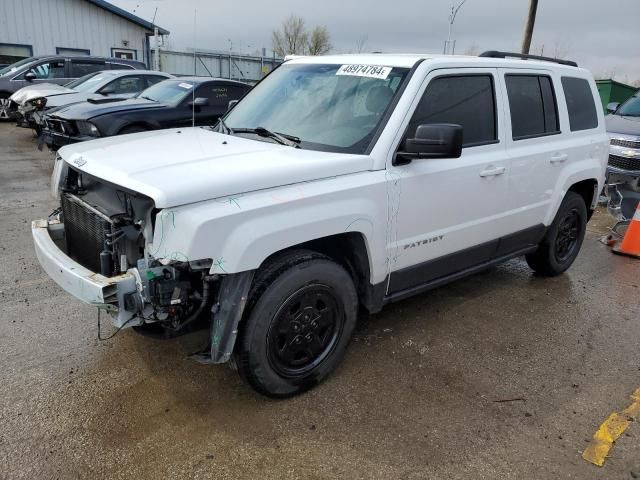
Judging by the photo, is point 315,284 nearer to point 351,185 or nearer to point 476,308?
point 351,185

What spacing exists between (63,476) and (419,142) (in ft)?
8.42

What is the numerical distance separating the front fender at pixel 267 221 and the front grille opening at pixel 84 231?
489 millimetres

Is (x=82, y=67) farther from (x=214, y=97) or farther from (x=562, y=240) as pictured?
(x=562, y=240)

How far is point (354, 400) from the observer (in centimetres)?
314

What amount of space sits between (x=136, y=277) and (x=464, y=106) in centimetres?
257

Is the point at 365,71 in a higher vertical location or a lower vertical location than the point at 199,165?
higher

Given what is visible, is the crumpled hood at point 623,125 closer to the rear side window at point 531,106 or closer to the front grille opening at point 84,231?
the rear side window at point 531,106

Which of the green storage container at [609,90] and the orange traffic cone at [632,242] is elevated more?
the green storage container at [609,90]

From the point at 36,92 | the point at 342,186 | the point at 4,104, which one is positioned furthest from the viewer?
the point at 4,104

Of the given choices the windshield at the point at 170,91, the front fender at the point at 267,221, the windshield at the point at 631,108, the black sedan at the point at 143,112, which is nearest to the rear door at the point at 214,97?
the black sedan at the point at 143,112

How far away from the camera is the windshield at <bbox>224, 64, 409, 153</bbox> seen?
3.30 metres

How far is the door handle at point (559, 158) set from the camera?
4457 mm

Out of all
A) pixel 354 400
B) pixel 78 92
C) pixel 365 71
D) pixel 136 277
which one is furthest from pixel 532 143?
→ pixel 78 92

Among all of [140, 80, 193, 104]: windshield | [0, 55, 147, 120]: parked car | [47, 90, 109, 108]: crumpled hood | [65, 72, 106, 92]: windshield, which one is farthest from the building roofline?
[140, 80, 193, 104]: windshield
